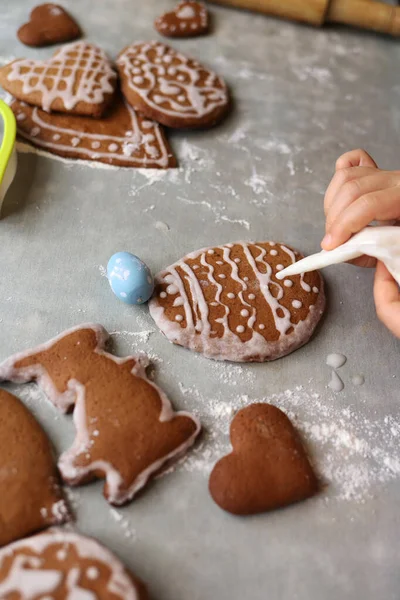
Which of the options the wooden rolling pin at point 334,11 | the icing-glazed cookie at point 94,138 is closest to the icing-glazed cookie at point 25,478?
the icing-glazed cookie at point 94,138

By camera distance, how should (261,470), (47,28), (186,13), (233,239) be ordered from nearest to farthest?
(261,470) → (233,239) → (47,28) → (186,13)

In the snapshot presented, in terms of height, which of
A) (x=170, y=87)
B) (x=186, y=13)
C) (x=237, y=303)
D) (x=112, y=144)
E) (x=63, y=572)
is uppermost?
(x=186, y=13)

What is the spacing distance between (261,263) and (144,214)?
0.30m

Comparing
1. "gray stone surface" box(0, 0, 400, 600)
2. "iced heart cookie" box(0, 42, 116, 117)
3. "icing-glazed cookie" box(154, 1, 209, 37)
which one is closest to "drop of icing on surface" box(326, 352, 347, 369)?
"gray stone surface" box(0, 0, 400, 600)

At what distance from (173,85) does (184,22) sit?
1.07 ft

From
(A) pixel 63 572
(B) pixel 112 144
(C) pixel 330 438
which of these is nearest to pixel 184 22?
(B) pixel 112 144

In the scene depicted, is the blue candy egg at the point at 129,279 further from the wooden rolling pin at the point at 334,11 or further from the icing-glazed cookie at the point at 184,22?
the wooden rolling pin at the point at 334,11

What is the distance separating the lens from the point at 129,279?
3.51 feet

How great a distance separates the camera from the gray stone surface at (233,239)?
35.2 inches

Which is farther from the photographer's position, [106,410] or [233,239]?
[233,239]

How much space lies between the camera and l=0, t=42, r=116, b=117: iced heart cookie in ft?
4.44

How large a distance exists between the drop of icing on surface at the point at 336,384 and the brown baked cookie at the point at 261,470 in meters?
0.14

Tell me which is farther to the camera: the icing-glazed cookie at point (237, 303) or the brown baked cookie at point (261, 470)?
the icing-glazed cookie at point (237, 303)

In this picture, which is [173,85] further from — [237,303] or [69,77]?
[237,303]
